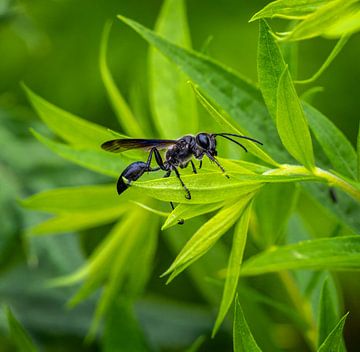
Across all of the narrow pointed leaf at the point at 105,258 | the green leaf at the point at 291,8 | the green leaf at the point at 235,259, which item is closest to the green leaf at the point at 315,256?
the green leaf at the point at 235,259

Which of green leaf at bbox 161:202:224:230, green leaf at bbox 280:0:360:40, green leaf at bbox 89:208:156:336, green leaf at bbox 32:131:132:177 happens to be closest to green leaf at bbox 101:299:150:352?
green leaf at bbox 89:208:156:336

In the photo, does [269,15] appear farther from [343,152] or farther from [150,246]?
[150,246]

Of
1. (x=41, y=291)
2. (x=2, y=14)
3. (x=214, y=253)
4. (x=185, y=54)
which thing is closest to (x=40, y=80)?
(x=41, y=291)

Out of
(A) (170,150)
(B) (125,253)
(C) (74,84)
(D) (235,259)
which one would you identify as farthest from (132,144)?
(C) (74,84)

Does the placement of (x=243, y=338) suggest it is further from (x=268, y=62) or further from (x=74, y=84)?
(x=74, y=84)

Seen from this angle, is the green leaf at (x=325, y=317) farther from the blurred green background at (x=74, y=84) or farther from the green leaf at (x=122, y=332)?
the blurred green background at (x=74, y=84)

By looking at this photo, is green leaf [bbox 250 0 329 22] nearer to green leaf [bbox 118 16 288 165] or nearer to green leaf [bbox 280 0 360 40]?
green leaf [bbox 280 0 360 40]
